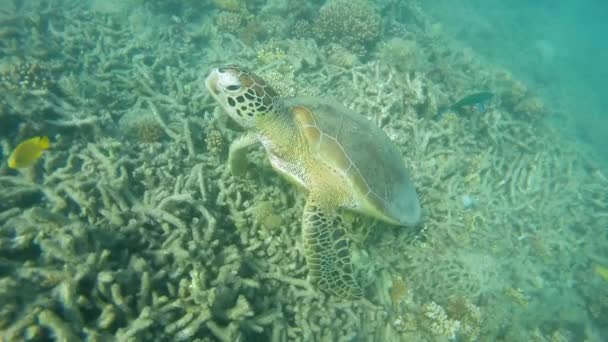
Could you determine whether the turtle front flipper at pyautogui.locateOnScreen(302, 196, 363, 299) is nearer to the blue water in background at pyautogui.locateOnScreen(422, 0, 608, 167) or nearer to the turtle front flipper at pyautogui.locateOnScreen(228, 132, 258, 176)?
the turtle front flipper at pyautogui.locateOnScreen(228, 132, 258, 176)

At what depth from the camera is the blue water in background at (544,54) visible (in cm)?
1360

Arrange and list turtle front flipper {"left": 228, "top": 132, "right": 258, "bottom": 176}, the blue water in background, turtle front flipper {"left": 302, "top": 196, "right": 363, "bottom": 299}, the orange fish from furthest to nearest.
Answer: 1. the blue water in background
2. turtle front flipper {"left": 228, "top": 132, "right": 258, "bottom": 176}
3. turtle front flipper {"left": 302, "top": 196, "right": 363, "bottom": 299}
4. the orange fish

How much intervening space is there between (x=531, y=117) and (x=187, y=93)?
7.86 metres

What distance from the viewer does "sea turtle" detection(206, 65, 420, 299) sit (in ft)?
10.4

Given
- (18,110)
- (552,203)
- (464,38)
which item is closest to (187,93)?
(18,110)

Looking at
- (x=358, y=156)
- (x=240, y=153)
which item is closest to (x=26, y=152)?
(x=240, y=153)

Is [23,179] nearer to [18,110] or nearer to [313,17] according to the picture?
[18,110]

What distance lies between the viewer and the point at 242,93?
323 cm

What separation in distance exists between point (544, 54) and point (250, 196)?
70.7 ft

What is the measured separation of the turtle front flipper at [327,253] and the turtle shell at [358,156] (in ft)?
1.48

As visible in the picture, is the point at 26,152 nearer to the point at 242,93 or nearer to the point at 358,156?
the point at 242,93

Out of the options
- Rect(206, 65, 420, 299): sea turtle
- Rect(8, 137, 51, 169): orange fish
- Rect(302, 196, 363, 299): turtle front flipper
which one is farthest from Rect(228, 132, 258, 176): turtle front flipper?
Rect(8, 137, 51, 169): orange fish

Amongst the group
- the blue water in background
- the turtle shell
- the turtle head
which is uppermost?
the turtle head

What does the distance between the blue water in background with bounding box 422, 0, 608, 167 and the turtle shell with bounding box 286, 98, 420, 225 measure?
35.7 feet
